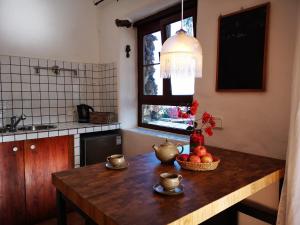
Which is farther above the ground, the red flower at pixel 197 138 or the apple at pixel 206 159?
the red flower at pixel 197 138

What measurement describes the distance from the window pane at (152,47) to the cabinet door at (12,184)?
64.4 inches

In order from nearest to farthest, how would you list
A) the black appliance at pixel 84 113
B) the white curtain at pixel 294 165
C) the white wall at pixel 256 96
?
1. the white curtain at pixel 294 165
2. the white wall at pixel 256 96
3. the black appliance at pixel 84 113

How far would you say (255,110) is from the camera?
1.68 meters

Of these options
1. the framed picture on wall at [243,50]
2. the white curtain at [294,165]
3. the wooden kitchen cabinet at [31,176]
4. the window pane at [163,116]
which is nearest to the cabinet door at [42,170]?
the wooden kitchen cabinet at [31,176]

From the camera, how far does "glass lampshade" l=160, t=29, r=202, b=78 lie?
1298 mm

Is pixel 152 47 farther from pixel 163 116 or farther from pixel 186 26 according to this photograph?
pixel 163 116

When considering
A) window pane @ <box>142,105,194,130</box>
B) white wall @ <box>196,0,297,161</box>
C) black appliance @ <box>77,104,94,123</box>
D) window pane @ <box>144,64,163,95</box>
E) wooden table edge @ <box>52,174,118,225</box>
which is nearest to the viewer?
wooden table edge @ <box>52,174,118,225</box>

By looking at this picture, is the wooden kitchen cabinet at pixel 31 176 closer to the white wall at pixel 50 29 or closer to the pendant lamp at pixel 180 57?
the white wall at pixel 50 29

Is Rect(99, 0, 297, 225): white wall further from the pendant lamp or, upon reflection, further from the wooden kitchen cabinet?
the wooden kitchen cabinet

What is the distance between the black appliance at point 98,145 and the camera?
2586mm

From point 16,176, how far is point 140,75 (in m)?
1.75

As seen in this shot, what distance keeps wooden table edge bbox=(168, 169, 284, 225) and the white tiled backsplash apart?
209 cm

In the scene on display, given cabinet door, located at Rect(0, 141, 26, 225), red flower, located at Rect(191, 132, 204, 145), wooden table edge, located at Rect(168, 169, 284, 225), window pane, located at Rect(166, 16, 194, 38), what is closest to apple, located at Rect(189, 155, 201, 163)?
red flower, located at Rect(191, 132, 204, 145)

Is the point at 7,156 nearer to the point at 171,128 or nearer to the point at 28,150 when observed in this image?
the point at 28,150
